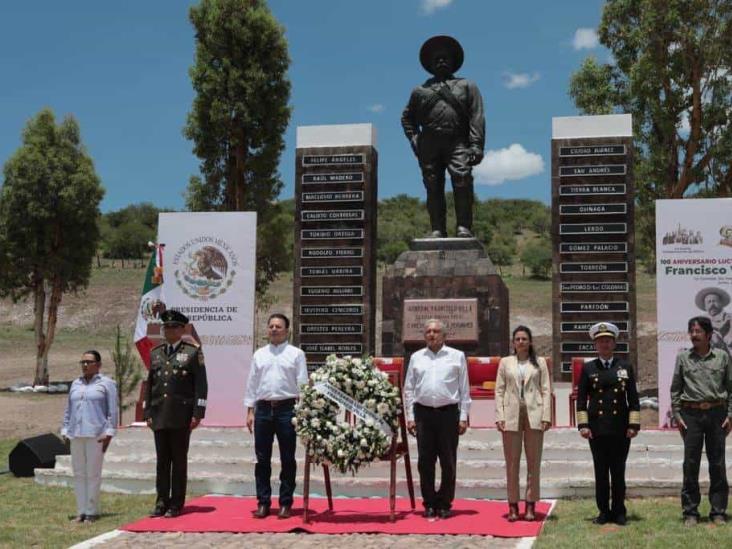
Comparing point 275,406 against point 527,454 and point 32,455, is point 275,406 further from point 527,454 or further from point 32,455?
point 32,455

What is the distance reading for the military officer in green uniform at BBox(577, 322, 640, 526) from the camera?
6156mm

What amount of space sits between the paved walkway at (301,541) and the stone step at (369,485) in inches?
63.8

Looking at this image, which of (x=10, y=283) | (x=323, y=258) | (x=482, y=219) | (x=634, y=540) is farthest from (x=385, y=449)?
(x=482, y=219)

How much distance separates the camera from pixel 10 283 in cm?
2108

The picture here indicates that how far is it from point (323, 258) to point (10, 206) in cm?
1151

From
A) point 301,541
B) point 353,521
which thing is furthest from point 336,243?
point 301,541

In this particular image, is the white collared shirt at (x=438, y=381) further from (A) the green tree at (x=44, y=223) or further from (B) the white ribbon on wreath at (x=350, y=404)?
(A) the green tree at (x=44, y=223)

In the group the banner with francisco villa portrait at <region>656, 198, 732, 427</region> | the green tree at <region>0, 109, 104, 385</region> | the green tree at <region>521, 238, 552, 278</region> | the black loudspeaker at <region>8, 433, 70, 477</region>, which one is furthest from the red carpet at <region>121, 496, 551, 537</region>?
the green tree at <region>521, 238, 552, 278</region>

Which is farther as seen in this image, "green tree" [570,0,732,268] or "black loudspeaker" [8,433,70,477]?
"green tree" [570,0,732,268]

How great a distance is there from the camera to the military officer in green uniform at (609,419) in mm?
6156

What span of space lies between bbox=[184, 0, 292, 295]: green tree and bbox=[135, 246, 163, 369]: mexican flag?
26.0ft

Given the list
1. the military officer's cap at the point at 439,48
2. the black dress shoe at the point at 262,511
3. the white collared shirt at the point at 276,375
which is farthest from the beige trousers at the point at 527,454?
the military officer's cap at the point at 439,48

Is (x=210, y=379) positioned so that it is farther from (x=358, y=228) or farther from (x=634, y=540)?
(x=634, y=540)

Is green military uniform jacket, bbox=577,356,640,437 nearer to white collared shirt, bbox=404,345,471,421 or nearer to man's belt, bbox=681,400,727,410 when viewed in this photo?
man's belt, bbox=681,400,727,410
